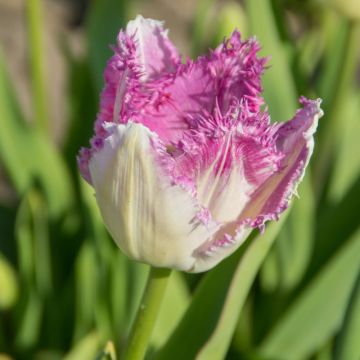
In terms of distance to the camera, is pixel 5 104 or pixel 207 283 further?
pixel 5 104

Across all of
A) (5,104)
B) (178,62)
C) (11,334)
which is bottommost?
(11,334)

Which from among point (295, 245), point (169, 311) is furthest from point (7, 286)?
point (295, 245)

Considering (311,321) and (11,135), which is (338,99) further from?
(11,135)

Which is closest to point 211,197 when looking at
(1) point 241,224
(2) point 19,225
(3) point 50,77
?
(1) point 241,224

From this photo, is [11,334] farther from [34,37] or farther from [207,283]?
[207,283]

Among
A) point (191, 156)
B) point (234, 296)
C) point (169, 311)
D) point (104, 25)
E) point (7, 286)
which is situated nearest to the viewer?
point (191, 156)

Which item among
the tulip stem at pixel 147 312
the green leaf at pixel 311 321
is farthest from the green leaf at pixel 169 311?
the tulip stem at pixel 147 312

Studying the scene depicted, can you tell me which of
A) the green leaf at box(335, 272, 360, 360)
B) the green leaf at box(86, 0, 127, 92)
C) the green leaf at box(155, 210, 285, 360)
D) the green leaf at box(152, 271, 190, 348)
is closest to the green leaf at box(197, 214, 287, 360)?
the green leaf at box(155, 210, 285, 360)
